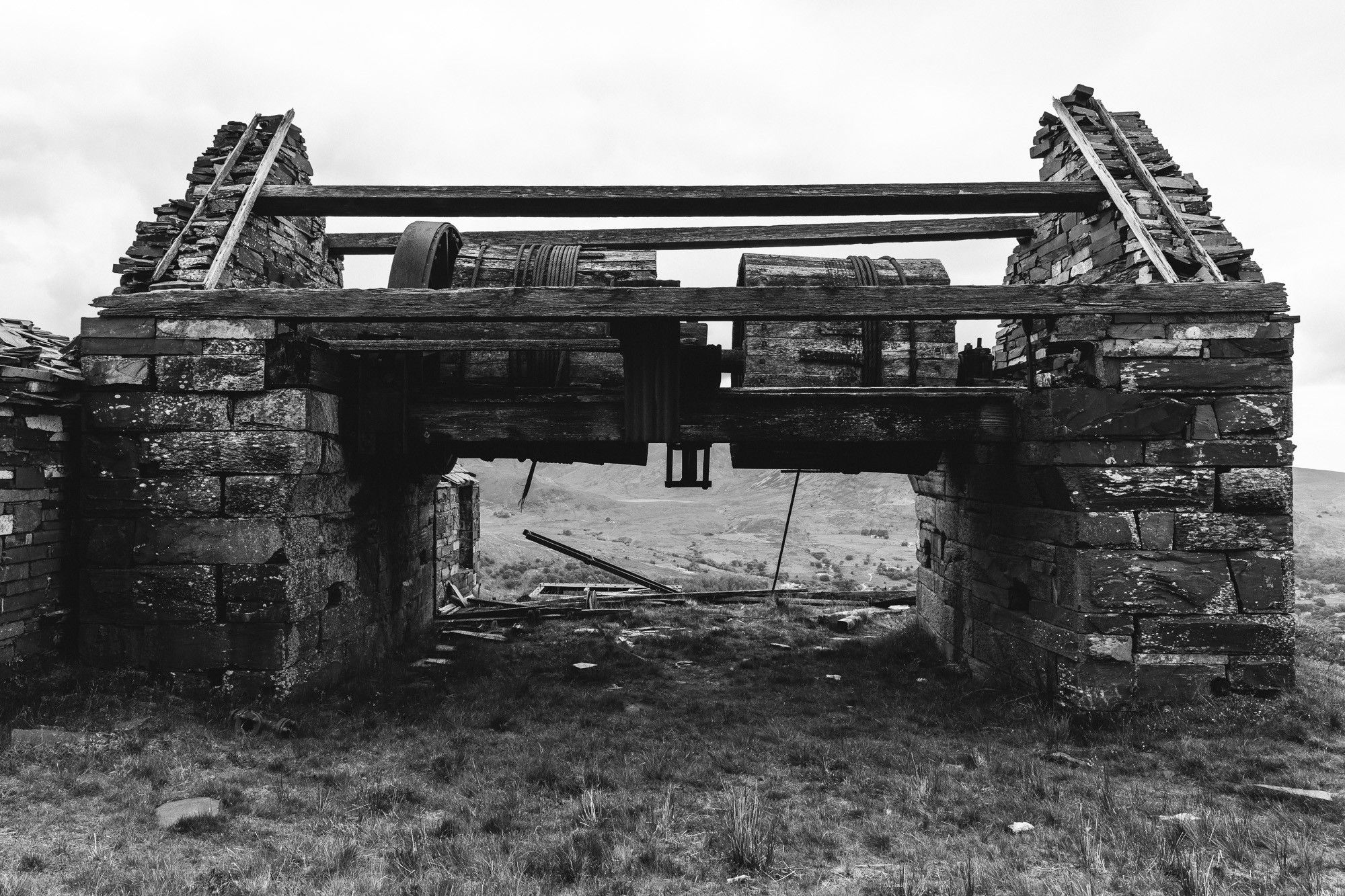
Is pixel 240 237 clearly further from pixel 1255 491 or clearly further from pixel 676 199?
pixel 1255 491

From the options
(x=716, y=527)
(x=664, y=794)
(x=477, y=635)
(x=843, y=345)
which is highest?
(x=843, y=345)

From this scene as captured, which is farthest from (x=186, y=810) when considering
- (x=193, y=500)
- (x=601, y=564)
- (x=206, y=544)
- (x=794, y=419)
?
(x=601, y=564)

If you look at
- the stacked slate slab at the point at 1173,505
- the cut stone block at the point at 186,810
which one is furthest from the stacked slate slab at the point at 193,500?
the stacked slate slab at the point at 1173,505

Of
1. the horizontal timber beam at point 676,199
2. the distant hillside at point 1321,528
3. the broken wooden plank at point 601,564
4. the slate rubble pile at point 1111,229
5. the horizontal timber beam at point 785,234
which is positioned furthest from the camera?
the distant hillside at point 1321,528

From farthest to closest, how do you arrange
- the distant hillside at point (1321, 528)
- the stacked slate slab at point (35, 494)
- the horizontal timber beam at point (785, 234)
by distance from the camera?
the distant hillside at point (1321, 528) < the horizontal timber beam at point (785, 234) < the stacked slate slab at point (35, 494)

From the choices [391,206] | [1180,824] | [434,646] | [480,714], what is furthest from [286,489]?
[1180,824]

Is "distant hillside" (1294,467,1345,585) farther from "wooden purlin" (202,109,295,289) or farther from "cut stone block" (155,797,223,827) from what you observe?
"wooden purlin" (202,109,295,289)

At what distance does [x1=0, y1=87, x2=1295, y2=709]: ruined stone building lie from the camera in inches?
235

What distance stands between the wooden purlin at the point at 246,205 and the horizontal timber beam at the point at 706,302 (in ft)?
1.48

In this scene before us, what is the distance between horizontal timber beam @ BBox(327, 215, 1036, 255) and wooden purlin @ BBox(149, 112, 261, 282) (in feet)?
5.97

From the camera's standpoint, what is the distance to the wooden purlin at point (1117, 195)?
21.3 feet

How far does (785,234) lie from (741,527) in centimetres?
2626

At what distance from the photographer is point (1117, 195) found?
7164 millimetres

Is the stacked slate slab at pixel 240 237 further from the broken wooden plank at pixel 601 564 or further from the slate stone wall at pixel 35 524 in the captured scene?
the broken wooden plank at pixel 601 564
